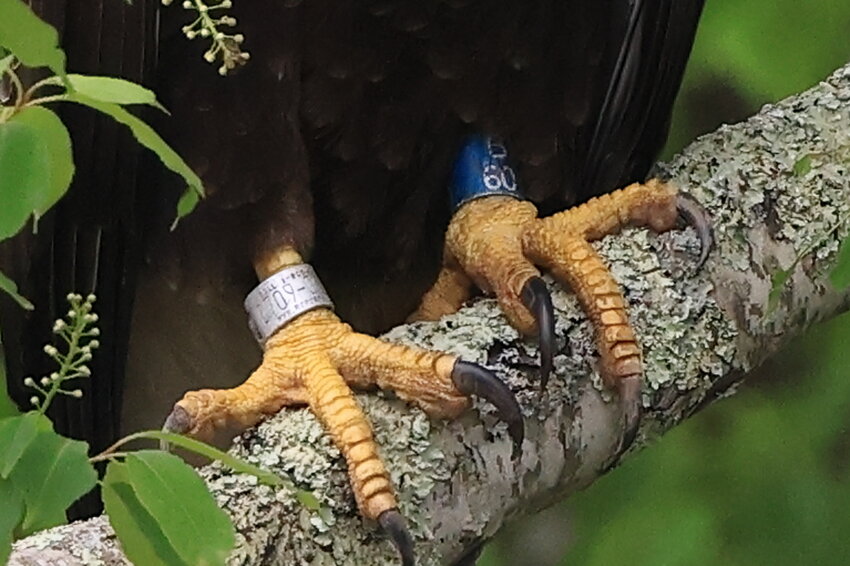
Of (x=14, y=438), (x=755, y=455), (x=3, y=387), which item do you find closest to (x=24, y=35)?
(x=14, y=438)

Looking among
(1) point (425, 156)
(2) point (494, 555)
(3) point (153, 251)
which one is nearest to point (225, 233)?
(3) point (153, 251)

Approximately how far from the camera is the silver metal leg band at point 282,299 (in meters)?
1.83

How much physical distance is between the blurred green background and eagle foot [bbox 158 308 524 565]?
573mm

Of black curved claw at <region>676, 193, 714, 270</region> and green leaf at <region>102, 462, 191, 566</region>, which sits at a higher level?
black curved claw at <region>676, 193, 714, 270</region>

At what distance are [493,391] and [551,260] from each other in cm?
32

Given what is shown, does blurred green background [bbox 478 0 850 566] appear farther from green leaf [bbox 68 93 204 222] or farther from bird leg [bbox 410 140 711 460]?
green leaf [bbox 68 93 204 222]

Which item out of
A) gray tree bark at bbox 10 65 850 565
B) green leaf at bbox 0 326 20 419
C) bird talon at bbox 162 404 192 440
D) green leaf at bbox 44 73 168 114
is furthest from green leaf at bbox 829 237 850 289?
green leaf at bbox 0 326 20 419

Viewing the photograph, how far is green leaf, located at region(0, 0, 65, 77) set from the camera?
34.2 inches

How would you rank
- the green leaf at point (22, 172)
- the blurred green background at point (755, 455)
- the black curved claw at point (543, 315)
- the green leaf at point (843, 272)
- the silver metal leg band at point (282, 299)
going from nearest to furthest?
the green leaf at point (22, 172) < the green leaf at point (843, 272) < the black curved claw at point (543, 315) < the silver metal leg band at point (282, 299) < the blurred green background at point (755, 455)

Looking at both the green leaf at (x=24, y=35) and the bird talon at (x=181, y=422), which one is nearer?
the green leaf at (x=24, y=35)

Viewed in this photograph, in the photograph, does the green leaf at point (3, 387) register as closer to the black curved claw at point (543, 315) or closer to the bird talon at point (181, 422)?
the bird talon at point (181, 422)

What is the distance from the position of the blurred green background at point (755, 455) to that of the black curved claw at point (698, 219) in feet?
1.59

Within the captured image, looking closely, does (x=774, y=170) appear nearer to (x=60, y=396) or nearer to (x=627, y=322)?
(x=627, y=322)

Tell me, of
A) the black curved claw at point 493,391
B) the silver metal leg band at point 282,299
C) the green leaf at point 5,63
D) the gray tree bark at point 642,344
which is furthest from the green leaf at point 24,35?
the silver metal leg band at point 282,299
